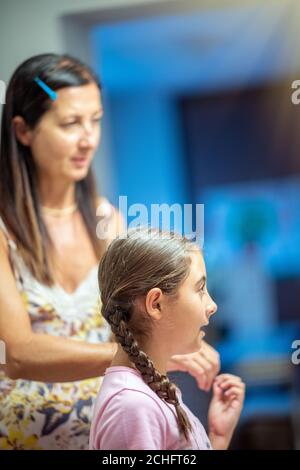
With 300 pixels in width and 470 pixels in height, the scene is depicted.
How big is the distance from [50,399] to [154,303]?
0.36m

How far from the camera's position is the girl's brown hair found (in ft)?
3.88

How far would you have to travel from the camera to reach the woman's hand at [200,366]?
1.34 m

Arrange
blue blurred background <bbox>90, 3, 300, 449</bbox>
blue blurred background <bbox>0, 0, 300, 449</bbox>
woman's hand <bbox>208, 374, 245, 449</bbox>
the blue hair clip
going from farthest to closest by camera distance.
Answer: blue blurred background <bbox>90, 3, 300, 449</bbox>, blue blurred background <bbox>0, 0, 300, 449</bbox>, the blue hair clip, woman's hand <bbox>208, 374, 245, 449</bbox>

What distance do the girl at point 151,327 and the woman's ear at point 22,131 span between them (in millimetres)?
344

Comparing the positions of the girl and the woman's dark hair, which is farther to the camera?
the woman's dark hair

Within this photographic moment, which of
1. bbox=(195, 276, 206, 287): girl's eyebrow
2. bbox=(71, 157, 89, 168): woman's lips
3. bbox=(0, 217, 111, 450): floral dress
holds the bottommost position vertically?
bbox=(0, 217, 111, 450): floral dress

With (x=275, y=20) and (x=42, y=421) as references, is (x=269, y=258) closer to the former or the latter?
(x=275, y=20)

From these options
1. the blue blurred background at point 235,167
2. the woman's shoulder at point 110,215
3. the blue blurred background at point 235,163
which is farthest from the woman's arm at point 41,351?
the blue blurred background at point 235,167

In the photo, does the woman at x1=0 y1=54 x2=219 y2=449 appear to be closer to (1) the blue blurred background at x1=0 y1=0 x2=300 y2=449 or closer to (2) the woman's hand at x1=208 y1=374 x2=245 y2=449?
(2) the woman's hand at x1=208 y1=374 x2=245 y2=449

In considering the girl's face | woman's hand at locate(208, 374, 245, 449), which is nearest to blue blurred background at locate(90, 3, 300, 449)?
woman's hand at locate(208, 374, 245, 449)

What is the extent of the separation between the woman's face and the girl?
299 mm

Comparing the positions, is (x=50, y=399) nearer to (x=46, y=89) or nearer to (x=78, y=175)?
(x=78, y=175)

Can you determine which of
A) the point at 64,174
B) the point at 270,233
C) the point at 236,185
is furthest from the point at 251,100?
the point at 64,174

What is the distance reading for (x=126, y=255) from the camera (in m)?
Result: 1.21
